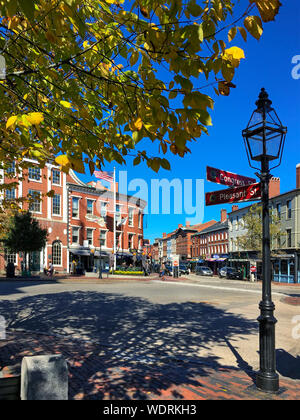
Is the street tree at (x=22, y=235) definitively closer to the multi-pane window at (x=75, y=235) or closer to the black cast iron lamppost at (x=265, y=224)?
the multi-pane window at (x=75, y=235)

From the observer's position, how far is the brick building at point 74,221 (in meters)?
36.4

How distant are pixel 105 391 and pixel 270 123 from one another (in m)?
4.79

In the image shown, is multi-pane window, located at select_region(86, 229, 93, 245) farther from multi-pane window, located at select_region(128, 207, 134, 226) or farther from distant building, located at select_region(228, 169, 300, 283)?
distant building, located at select_region(228, 169, 300, 283)

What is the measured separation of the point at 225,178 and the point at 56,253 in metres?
35.3

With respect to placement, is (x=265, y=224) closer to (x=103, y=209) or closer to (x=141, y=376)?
(x=141, y=376)

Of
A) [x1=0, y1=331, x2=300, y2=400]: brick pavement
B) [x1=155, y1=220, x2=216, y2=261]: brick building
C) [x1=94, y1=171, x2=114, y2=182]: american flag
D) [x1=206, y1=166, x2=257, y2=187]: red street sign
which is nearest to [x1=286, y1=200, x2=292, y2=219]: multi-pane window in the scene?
[x1=94, y1=171, x2=114, y2=182]: american flag

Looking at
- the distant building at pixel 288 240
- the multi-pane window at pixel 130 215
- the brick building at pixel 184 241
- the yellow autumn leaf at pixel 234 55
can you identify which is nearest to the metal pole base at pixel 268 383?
the yellow autumn leaf at pixel 234 55

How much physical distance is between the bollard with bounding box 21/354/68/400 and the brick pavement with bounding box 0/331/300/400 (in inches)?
50.1

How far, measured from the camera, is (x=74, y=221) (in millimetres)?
41031

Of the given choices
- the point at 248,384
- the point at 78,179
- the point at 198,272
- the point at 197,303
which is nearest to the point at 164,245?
the point at 198,272

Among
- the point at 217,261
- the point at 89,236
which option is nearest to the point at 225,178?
the point at 89,236

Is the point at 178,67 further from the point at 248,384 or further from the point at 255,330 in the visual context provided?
the point at 255,330

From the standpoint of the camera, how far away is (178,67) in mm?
3000

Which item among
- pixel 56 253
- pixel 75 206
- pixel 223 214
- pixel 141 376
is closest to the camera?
pixel 141 376
